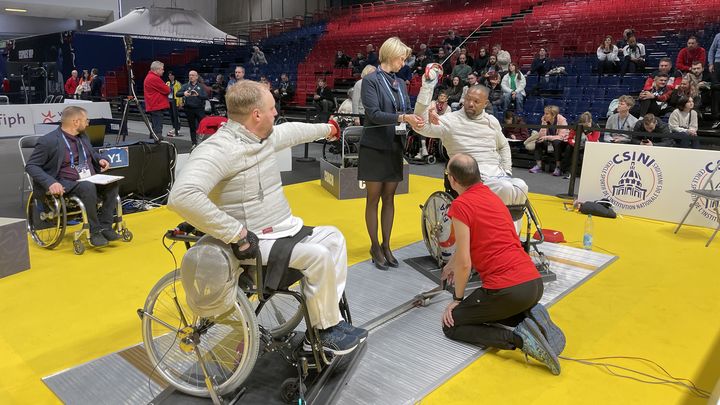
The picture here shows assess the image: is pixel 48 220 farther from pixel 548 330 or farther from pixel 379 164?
pixel 548 330

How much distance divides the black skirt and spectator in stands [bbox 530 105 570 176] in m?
4.52

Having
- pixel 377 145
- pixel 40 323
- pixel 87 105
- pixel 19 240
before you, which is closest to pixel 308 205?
pixel 377 145

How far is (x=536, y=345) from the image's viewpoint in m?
2.43

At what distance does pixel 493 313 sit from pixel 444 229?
1.13m

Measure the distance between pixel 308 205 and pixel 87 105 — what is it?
7.59 meters

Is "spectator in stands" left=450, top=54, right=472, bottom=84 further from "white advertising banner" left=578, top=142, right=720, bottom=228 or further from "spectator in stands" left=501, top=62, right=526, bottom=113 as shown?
"white advertising banner" left=578, top=142, right=720, bottom=228

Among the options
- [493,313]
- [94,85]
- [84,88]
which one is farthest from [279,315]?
[94,85]

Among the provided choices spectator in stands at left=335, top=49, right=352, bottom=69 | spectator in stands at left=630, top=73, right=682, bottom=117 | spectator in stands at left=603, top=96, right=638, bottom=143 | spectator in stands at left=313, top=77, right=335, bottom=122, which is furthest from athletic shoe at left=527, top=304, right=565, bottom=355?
spectator in stands at left=335, top=49, right=352, bottom=69

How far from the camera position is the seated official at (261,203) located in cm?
191

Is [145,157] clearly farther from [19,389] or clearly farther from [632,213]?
[632,213]

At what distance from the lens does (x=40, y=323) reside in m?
2.86

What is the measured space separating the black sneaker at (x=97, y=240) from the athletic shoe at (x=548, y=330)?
3.13 m

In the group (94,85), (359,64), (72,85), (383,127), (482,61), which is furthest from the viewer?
(72,85)

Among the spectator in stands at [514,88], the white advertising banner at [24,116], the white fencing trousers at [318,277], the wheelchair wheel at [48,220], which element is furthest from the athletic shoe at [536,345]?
the white advertising banner at [24,116]
